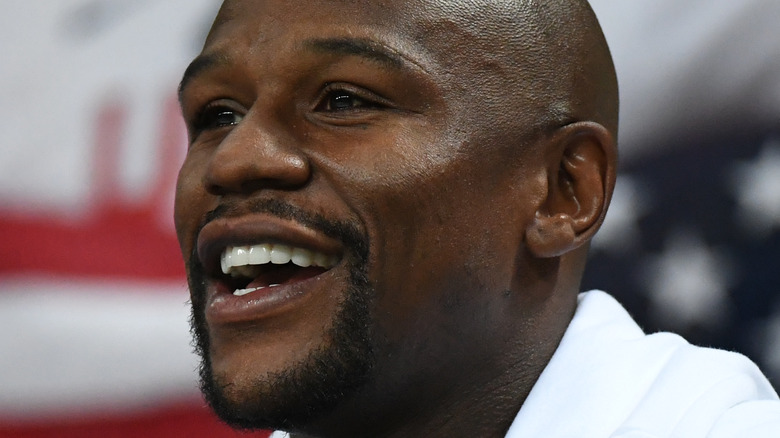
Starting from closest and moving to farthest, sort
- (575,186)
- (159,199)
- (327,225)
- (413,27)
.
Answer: (327,225) → (413,27) → (575,186) → (159,199)

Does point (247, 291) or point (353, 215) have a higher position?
point (353, 215)

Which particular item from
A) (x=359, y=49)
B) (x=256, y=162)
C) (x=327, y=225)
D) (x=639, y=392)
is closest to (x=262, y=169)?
(x=256, y=162)

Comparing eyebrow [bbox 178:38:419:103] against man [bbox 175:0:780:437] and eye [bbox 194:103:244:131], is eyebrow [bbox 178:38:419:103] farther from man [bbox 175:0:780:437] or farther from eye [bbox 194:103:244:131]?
eye [bbox 194:103:244:131]

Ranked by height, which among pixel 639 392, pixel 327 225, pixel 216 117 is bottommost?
pixel 639 392

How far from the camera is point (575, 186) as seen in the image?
155cm

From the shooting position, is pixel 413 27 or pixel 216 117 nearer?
pixel 413 27

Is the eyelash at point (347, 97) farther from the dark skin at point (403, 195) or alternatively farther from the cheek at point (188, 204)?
the cheek at point (188, 204)

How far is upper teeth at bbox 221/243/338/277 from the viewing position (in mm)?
1384

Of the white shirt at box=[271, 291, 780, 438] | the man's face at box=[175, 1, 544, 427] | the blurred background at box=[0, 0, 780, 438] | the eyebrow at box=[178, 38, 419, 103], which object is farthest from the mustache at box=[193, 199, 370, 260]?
the blurred background at box=[0, 0, 780, 438]

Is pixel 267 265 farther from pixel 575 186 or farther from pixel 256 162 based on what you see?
pixel 575 186

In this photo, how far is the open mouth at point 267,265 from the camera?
139cm

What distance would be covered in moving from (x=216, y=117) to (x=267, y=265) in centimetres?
30

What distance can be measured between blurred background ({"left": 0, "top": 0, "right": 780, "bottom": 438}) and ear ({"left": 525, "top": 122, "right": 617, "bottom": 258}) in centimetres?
75

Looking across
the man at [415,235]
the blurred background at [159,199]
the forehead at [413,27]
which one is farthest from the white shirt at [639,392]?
the blurred background at [159,199]
